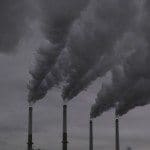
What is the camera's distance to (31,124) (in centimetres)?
6775

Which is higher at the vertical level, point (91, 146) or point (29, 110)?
point (29, 110)

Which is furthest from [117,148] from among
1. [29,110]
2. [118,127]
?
[29,110]

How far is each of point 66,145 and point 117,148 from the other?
10.6m

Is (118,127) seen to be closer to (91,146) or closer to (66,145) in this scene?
(91,146)

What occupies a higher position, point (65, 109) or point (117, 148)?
point (65, 109)

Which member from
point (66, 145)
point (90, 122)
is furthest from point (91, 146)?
point (66, 145)

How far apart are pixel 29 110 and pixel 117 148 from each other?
1528 centimetres

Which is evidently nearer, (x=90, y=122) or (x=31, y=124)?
(x=31, y=124)

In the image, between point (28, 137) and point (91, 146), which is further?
point (91, 146)

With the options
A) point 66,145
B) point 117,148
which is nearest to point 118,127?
point 117,148

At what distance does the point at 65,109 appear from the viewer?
217 ft

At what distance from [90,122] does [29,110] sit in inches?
428

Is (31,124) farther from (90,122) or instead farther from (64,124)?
(90,122)

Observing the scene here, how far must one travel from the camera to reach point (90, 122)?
74500 millimetres
